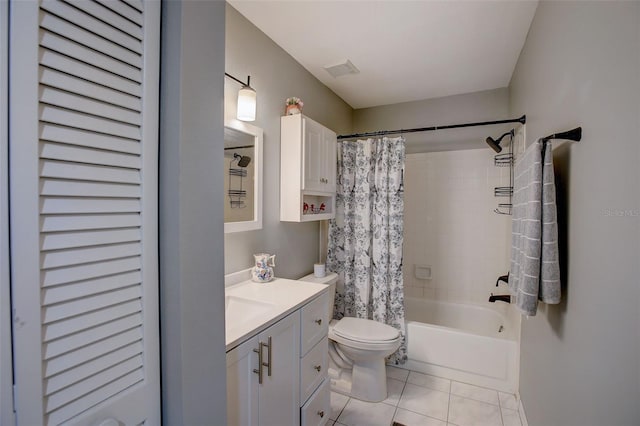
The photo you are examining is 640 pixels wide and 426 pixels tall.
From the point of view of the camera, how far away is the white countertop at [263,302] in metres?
1.17

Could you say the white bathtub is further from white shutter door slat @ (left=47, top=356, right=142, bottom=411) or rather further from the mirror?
white shutter door slat @ (left=47, top=356, right=142, bottom=411)

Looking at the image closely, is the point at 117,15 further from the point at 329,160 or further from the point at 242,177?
the point at 329,160

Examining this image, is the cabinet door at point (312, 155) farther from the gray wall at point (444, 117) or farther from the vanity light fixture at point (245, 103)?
the gray wall at point (444, 117)

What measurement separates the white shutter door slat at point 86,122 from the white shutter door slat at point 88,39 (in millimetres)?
154

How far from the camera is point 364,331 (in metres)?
2.14

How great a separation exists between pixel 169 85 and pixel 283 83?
1554 mm

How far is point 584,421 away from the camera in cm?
100

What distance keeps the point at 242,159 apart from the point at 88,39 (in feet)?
3.78

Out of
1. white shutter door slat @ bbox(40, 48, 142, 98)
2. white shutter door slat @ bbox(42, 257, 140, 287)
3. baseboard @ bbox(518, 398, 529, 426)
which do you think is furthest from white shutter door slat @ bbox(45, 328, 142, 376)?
baseboard @ bbox(518, 398, 529, 426)

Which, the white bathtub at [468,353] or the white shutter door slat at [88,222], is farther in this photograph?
the white bathtub at [468,353]

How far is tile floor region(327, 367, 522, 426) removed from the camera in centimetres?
189

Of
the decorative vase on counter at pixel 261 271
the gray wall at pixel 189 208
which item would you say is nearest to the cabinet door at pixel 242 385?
the gray wall at pixel 189 208

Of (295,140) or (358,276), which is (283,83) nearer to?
(295,140)

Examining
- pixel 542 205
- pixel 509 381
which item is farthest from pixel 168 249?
pixel 509 381
